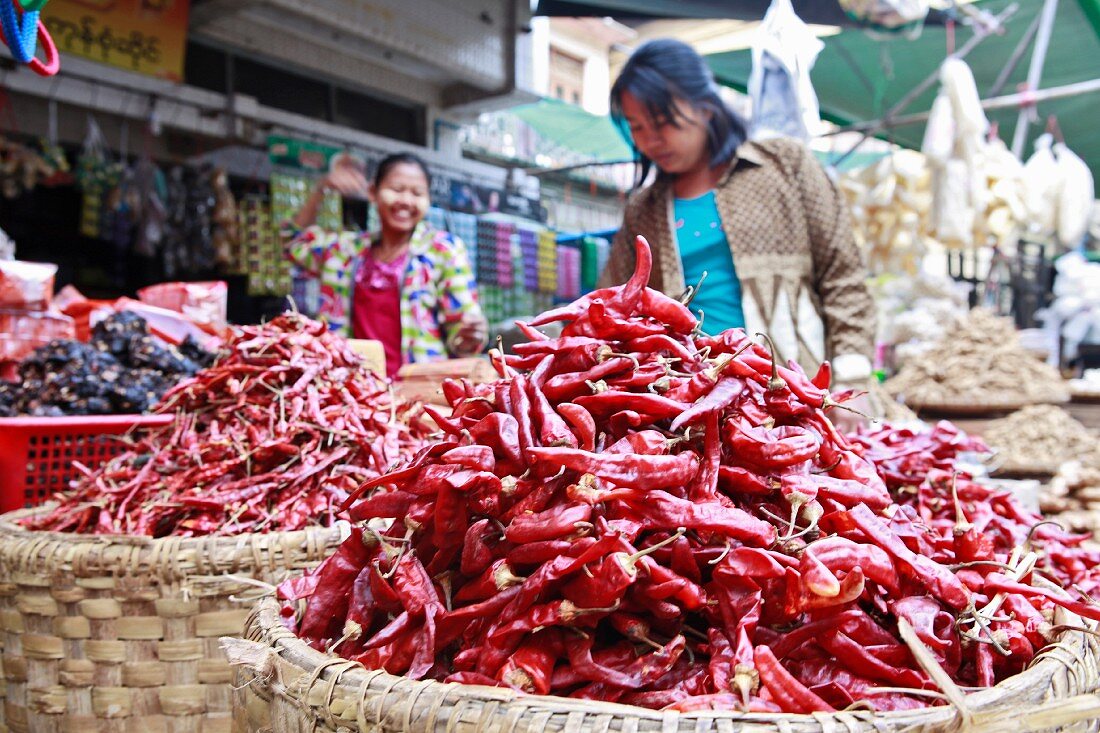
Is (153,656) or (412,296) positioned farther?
(412,296)

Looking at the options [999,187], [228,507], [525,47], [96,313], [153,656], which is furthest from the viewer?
[525,47]

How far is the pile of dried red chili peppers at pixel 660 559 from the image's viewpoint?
3.36 ft

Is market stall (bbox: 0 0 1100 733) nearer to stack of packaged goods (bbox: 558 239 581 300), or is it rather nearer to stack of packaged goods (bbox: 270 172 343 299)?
stack of packaged goods (bbox: 270 172 343 299)

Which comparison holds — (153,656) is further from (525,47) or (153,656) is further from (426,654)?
(525,47)

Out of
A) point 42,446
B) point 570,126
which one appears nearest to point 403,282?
point 42,446

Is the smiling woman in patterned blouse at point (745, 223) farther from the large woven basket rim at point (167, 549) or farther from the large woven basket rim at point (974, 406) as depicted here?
the large woven basket rim at point (974, 406)

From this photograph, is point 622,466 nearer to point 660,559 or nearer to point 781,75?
point 660,559

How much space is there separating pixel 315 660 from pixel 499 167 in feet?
27.6

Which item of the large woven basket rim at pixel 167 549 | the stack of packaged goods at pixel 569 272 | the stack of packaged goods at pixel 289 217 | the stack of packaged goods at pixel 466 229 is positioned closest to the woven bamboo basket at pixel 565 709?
the large woven basket rim at pixel 167 549

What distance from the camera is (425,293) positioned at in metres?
4.17

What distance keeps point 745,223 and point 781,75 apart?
2119mm

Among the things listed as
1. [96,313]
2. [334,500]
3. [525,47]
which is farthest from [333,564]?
[525,47]

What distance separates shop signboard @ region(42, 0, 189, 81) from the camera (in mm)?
5031

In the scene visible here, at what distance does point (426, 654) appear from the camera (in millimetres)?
1085
